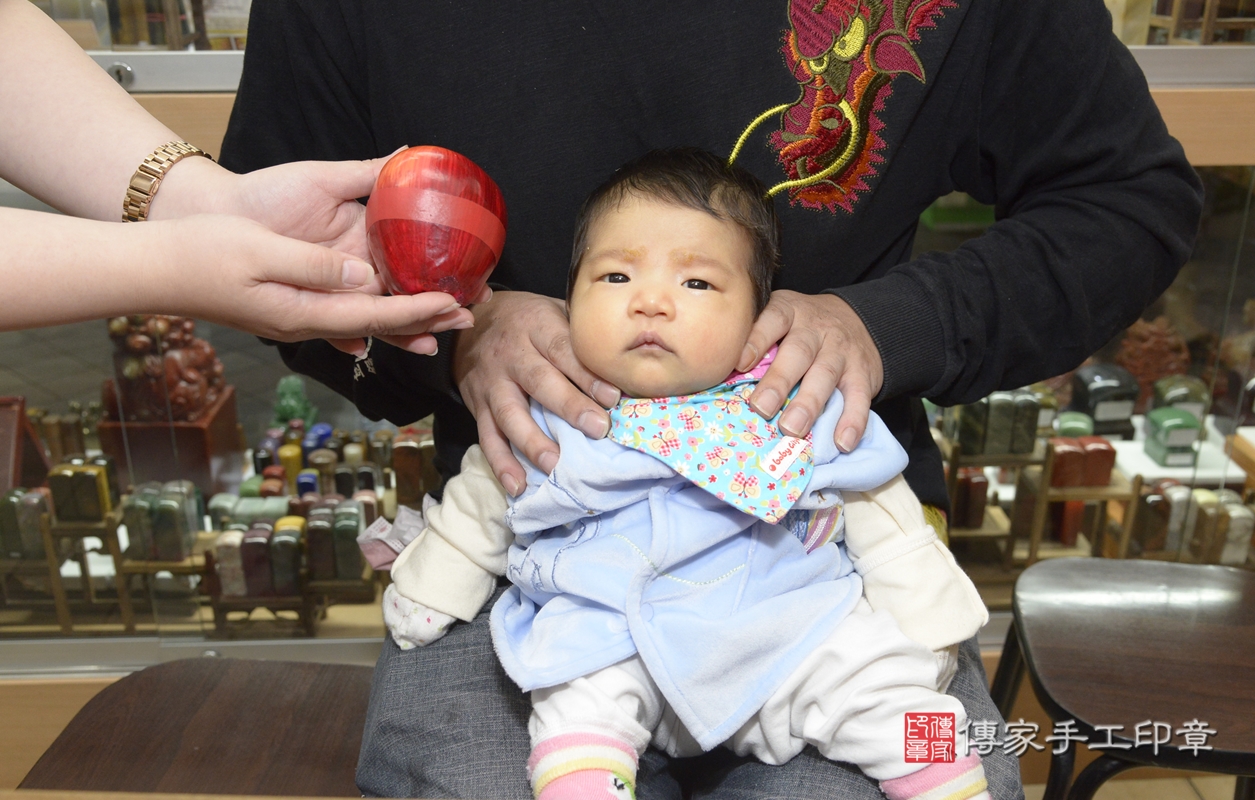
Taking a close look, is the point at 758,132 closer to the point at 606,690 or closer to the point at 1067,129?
the point at 1067,129

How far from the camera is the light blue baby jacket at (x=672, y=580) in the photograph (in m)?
0.91

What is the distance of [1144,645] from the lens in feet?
4.01

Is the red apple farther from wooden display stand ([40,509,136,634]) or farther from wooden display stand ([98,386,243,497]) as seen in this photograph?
wooden display stand ([40,509,136,634])

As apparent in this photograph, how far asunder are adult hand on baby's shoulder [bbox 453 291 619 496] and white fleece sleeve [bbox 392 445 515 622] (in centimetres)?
7

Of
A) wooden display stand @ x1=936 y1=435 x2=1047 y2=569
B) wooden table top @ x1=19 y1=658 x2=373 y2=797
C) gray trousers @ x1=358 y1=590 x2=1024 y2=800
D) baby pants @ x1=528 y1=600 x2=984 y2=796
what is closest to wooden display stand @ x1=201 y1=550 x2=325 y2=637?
wooden table top @ x1=19 y1=658 x2=373 y2=797

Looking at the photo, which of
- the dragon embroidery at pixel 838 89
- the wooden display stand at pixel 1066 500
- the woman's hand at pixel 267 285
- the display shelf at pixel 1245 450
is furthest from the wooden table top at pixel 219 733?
the display shelf at pixel 1245 450

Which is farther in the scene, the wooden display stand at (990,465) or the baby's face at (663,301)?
the wooden display stand at (990,465)

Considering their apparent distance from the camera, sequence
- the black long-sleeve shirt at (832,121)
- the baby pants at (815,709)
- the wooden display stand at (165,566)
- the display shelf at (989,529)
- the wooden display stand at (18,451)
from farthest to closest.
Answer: the display shelf at (989,529), the wooden display stand at (165,566), the wooden display stand at (18,451), the black long-sleeve shirt at (832,121), the baby pants at (815,709)

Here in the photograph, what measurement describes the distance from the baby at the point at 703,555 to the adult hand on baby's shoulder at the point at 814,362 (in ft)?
0.09

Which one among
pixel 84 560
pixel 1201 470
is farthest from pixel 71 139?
pixel 1201 470

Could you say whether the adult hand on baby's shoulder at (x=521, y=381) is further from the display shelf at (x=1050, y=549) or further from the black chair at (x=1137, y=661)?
the display shelf at (x=1050, y=549)

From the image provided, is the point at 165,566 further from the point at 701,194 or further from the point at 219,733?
the point at 701,194

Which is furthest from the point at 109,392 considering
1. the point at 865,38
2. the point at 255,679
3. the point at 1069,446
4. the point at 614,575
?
the point at 1069,446

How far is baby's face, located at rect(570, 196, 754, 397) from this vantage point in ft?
3.06
